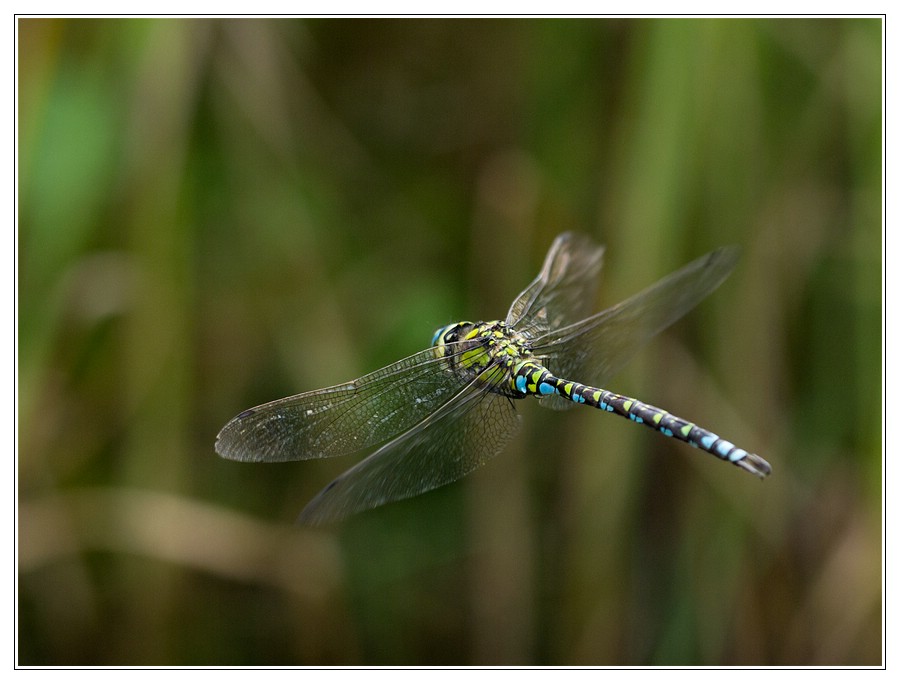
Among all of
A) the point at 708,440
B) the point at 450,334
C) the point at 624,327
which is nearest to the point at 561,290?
the point at 624,327

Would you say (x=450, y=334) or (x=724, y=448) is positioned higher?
(x=450, y=334)

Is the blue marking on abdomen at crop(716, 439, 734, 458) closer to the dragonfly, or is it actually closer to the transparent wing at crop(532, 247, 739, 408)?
the dragonfly

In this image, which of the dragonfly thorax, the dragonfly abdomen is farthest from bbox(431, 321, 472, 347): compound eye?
the dragonfly abdomen

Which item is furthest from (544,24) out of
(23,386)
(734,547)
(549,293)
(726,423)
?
(23,386)

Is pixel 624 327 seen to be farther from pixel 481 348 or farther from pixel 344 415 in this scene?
pixel 344 415

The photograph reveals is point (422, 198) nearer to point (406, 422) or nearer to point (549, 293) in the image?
point (549, 293)

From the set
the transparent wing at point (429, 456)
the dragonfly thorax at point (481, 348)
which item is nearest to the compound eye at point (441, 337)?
the dragonfly thorax at point (481, 348)

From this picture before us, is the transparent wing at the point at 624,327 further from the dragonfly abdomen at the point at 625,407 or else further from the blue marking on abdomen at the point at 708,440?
the blue marking on abdomen at the point at 708,440
